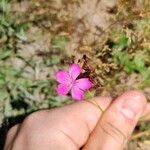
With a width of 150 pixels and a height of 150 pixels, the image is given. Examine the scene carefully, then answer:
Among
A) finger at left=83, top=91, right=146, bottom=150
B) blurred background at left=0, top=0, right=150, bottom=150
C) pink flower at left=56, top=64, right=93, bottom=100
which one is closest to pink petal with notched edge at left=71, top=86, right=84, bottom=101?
pink flower at left=56, top=64, right=93, bottom=100

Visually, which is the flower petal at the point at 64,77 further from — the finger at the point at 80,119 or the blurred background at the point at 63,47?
the blurred background at the point at 63,47

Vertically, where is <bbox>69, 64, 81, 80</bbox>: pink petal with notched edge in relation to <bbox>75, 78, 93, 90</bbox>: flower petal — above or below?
above

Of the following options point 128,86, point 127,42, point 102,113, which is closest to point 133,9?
point 127,42

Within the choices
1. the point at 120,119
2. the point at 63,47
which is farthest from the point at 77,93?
the point at 63,47

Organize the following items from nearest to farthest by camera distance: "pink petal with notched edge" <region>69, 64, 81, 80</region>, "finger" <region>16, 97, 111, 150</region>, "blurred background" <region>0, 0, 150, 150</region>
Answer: "pink petal with notched edge" <region>69, 64, 81, 80</region> → "finger" <region>16, 97, 111, 150</region> → "blurred background" <region>0, 0, 150, 150</region>

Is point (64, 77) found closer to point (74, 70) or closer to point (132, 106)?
point (74, 70)

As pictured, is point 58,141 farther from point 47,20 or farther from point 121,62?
point 47,20

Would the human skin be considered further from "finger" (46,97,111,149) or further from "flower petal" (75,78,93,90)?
"flower petal" (75,78,93,90)

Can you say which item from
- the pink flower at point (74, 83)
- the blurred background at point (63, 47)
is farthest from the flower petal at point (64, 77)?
the blurred background at point (63, 47)
